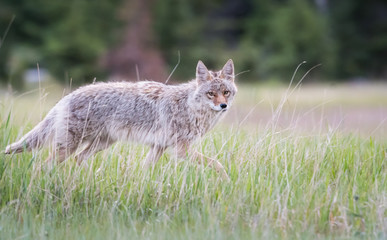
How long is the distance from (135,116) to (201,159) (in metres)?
1.44

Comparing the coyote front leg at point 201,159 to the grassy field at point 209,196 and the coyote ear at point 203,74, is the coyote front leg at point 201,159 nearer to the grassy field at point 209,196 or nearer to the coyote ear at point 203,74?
the grassy field at point 209,196

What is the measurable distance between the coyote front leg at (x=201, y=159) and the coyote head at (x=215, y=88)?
66 cm

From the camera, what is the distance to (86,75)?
34.6m

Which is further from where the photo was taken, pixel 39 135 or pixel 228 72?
pixel 228 72

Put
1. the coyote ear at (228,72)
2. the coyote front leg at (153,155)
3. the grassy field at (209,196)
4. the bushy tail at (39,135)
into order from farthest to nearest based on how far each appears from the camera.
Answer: the coyote ear at (228,72)
the bushy tail at (39,135)
the coyote front leg at (153,155)
the grassy field at (209,196)

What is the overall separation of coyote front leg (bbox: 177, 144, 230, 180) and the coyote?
2cm

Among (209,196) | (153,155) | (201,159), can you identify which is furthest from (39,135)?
(209,196)

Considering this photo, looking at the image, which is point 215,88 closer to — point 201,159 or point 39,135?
point 201,159

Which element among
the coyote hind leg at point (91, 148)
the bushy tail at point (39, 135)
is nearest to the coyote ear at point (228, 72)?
the coyote hind leg at point (91, 148)

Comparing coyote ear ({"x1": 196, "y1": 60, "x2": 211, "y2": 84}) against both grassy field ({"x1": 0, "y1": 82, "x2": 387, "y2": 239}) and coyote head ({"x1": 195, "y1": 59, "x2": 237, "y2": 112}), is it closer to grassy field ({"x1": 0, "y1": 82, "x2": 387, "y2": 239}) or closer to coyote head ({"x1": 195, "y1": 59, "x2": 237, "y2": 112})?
coyote head ({"x1": 195, "y1": 59, "x2": 237, "y2": 112})

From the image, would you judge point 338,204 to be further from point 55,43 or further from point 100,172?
point 55,43

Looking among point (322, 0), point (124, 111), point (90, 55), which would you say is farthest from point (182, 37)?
point (124, 111)

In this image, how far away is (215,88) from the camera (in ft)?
23.5

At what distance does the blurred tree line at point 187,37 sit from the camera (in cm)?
3397
